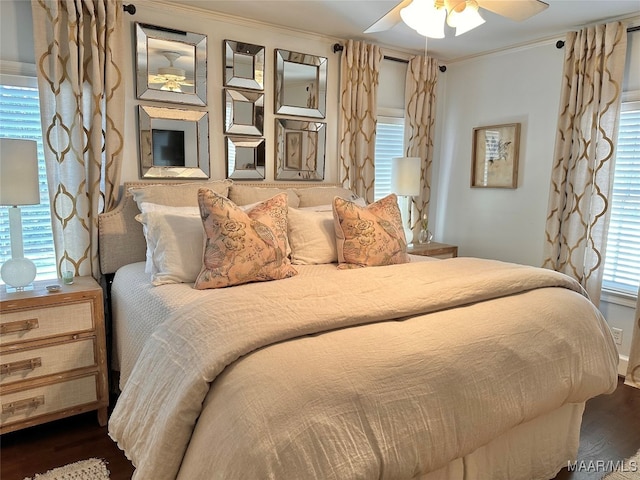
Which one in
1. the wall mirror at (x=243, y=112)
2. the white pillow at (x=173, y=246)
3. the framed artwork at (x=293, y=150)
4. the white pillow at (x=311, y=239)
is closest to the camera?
the white pillow at (x=173, y=246)

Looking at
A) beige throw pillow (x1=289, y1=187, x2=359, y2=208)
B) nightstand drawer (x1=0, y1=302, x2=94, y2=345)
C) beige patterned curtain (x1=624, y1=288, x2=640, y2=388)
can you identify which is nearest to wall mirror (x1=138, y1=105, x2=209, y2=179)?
beige throw pillow (x1=289, y1=187, x2=359, y2=208)

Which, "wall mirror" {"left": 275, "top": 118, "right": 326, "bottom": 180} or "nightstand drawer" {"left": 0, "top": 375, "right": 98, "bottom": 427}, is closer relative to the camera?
"nightstand drawer" {"left": 0, "top": 375, "right": 98, "bottom": 427}

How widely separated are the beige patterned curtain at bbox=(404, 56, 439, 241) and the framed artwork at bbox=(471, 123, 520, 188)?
0.44 meters

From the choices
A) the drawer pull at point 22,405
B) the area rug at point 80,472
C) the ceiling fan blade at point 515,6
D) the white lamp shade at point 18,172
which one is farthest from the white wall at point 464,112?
the area rug at point 80,472

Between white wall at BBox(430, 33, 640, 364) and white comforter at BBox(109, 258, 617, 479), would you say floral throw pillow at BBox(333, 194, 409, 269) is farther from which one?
white wall at BBox(430, 33, 640, 364)

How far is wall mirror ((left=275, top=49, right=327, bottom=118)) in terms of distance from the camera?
3.44m

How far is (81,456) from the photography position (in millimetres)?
2152

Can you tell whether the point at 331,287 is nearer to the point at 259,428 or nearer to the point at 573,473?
the point at 259,428

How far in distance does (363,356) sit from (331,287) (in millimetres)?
440

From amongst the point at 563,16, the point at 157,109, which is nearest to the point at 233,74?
the point at 157,109

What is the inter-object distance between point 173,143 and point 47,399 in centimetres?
175

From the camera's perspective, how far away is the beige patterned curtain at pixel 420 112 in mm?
4102

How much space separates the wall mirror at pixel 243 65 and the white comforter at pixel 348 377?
78.9 inches

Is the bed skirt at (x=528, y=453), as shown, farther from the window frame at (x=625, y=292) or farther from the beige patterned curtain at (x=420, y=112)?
the beige patterned curtain at (x=420, y=112)
